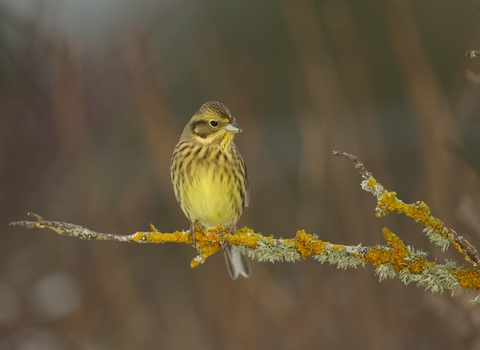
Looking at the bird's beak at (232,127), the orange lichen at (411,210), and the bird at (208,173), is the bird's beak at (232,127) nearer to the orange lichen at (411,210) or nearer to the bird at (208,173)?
the bird at (208,173)

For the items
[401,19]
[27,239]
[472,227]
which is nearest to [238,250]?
[472,227]

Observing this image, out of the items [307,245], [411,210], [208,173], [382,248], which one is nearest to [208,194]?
[208,173]

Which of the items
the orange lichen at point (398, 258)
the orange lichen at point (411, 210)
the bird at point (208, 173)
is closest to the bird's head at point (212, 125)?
the bird at point (208, 173)

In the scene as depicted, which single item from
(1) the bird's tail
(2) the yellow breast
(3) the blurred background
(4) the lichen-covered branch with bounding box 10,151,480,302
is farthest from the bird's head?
(4) the lichen-covered branch with bounding box 10,151,480,302

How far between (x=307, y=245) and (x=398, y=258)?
357 mm

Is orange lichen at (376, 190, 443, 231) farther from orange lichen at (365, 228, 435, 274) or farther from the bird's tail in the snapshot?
the bird's tail

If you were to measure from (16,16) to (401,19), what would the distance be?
127 inches

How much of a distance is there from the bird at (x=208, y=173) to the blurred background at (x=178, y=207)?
597 millimetres

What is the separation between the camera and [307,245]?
215cm

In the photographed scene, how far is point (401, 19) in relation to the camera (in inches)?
157

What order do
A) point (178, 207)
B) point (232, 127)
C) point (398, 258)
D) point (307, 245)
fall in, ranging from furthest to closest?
point (178, 207) → point (232, 127) → point (307, 245) → point (398, 258)

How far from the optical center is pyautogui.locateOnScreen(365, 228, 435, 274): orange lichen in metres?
1.89

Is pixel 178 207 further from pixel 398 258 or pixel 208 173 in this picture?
pixel 398 258

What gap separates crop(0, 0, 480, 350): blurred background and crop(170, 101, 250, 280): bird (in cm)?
60
